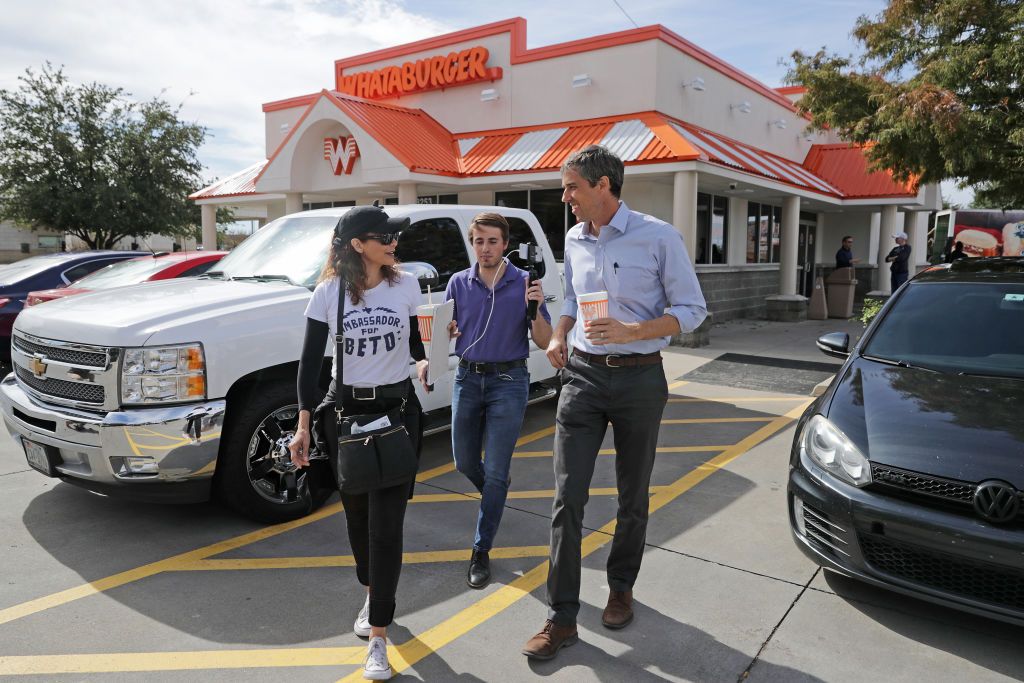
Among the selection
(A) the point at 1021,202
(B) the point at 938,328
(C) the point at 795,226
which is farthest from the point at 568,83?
(B) the point at 938,328

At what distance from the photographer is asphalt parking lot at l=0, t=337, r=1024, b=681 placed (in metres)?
2.99

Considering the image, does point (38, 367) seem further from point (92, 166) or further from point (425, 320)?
point (92, 166)

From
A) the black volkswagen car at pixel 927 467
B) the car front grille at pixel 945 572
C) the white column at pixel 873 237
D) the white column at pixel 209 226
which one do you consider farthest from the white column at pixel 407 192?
the white column at pixel 873 237

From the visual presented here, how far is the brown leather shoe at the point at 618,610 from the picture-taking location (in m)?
3.25

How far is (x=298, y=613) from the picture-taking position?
3.42m

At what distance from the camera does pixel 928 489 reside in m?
3.10

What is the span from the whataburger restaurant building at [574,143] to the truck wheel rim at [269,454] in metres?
9.55

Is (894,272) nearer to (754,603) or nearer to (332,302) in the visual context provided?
(754,603)

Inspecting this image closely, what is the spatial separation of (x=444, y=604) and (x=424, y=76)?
1588 cm

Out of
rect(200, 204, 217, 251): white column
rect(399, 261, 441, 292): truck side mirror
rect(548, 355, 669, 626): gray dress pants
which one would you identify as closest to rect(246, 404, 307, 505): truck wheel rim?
rect(399, 261, 441, 292): truck side mirror

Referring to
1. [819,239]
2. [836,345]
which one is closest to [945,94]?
[836,345]

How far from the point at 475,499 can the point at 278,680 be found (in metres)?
2.15

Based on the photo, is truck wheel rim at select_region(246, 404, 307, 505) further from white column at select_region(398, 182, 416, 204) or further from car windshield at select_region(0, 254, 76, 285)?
white column at select_region(398, 182, 416, 204)

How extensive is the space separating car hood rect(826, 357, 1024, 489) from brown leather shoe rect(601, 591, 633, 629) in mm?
1253
